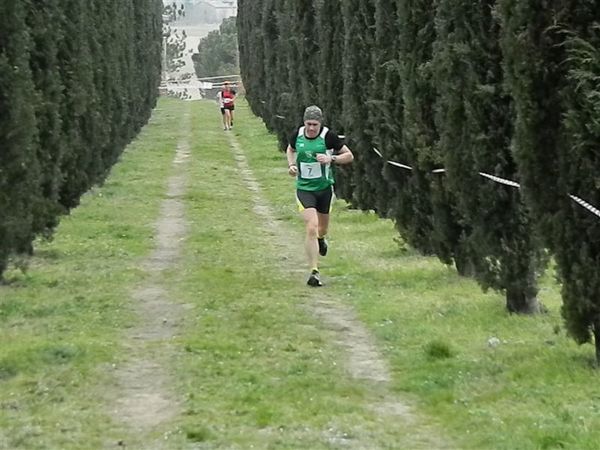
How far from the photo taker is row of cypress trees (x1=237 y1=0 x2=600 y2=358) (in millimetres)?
8820

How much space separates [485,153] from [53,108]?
6829 mm

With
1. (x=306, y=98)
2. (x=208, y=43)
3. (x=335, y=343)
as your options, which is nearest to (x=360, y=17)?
(x=306, y=98)

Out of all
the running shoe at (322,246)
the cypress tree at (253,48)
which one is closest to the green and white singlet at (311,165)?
→ the running shoe at (322,246)

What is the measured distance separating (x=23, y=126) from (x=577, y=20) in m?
6.37

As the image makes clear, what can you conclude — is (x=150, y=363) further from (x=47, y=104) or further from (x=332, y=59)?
(x=332, y=59)

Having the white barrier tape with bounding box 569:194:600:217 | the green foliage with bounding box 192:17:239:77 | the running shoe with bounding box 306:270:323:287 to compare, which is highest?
the white barrier tape with bounding box 569:194:600:217

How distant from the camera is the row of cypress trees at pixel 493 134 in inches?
347

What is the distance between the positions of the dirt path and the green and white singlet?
2007 mm

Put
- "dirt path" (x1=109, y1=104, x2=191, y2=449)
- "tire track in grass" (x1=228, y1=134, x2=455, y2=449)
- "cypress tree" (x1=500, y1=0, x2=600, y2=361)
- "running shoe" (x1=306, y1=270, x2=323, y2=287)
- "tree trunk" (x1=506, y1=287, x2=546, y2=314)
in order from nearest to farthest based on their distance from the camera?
"tire track in grass" (x1=228, y1=134, x2=455, y2=449) → "dirt path" (x1=109, y1=104, x2=191, y2=449) → "cypress tree" (x1=500, y1=0, x2=600, y2=361) → "tree trunk" (x1=506, y1=287, x2=546, y2=314) → "running shoe" (x1=306, y1=270, x2=323, y2=287)

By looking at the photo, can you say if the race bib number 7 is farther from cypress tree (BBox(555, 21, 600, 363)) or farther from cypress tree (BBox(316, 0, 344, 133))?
cypress tree (BBox(316, 0, 344, 133))

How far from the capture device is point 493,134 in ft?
37.0

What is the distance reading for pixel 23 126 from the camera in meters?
13.1

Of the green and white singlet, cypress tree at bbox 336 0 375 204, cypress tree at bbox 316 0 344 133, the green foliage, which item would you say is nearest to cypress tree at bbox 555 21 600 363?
the green and white singlet

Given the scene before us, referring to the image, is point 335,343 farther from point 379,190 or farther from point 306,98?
point 306,98
